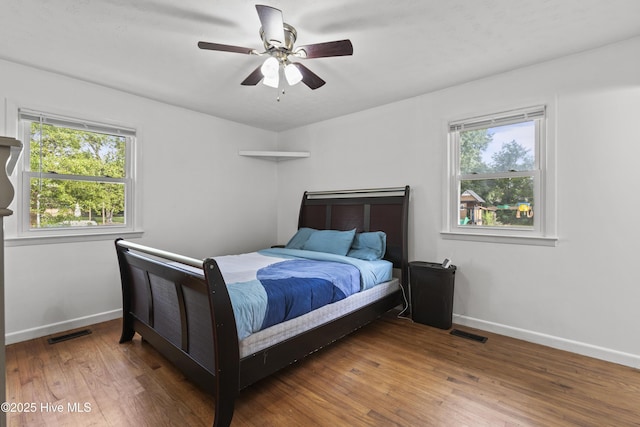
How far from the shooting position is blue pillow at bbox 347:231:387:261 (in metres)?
3.38

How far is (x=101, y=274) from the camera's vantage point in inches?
125

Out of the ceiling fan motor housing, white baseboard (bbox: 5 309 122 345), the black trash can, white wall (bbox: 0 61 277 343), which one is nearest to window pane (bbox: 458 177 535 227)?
the black trash can

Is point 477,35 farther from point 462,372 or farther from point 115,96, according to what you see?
point 115,96

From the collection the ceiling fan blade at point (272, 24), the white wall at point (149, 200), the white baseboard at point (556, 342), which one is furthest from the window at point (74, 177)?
the white baseboard at point (556, 342)

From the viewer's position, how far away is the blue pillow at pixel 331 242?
3.49m

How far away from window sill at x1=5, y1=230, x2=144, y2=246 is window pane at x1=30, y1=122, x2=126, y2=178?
2.07ft

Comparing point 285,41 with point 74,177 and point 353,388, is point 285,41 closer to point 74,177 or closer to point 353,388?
point 353,388

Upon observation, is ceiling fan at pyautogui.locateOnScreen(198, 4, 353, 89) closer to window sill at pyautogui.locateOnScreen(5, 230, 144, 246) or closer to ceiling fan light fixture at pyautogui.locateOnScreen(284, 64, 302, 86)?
ceiling fan light fixture at pyautogui.locateOnScreen(284, 64, 302, 86)

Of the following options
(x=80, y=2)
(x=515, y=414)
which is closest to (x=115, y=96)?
(x=80, y=2)

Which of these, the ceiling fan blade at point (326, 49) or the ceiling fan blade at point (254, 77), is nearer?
the ceiling fan blade at point (326, 49)

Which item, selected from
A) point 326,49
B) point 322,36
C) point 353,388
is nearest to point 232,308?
point 353,388

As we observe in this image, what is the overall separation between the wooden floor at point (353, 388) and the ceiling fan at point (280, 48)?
2253 millimetres

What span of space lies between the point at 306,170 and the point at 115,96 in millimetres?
2489

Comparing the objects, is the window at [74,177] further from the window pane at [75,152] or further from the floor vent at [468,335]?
the floor vent at [468,335]
